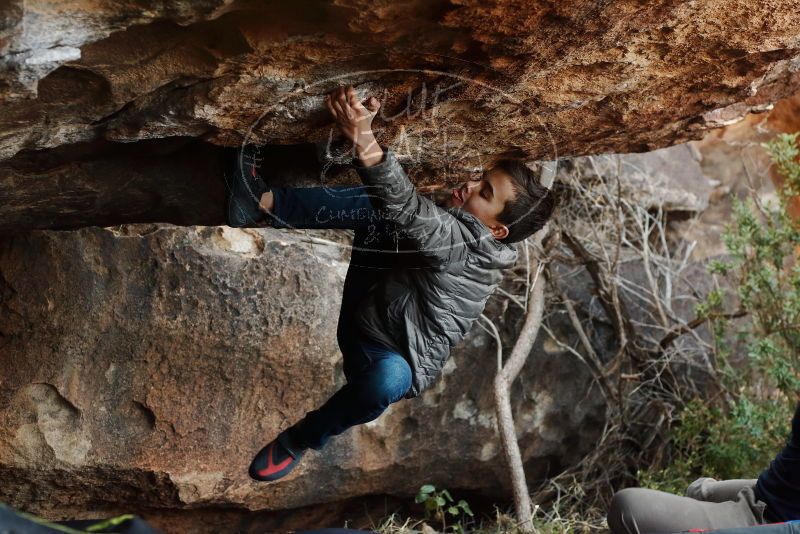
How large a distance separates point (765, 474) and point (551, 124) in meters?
1.41

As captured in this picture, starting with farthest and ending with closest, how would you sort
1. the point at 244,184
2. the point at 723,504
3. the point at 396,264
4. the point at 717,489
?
the point at 717,489 < the point at 723,504 < the point at 396,264 < the point at 244,184

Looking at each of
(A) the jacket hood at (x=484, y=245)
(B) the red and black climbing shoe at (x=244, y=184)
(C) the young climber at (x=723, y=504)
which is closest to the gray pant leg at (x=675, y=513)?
(C) the young climber at (x=723, y=504)

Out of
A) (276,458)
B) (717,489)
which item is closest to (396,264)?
(276,458)

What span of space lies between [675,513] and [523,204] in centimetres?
122

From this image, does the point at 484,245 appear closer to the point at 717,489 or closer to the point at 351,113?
the point at 351,113

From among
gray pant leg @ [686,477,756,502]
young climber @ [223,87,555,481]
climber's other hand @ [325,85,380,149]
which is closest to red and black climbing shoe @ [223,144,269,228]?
young climber @ [223,87,555,481]

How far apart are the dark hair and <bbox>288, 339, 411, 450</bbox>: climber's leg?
58 cm

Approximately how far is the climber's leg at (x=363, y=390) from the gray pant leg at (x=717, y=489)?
4.14 ft

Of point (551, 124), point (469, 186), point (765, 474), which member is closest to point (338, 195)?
point (469, 186)

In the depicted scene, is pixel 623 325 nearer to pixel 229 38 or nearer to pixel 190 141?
pixel 190 141

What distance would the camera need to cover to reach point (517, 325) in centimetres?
489

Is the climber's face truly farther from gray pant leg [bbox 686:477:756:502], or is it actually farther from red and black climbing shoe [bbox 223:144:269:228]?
gray pant leg [bbox 686:477:756:502]

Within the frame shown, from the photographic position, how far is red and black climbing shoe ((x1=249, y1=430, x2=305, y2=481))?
10.8 feet

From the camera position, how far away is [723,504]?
321 cm
